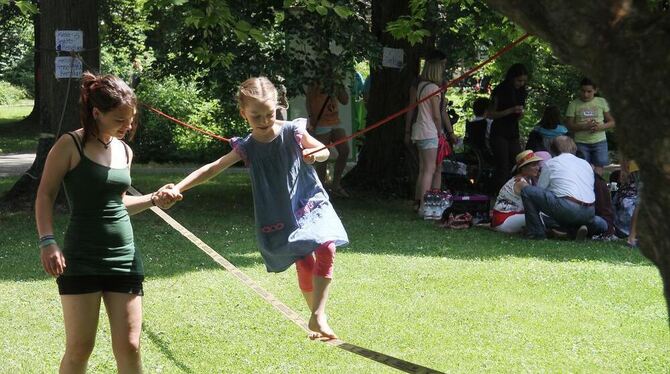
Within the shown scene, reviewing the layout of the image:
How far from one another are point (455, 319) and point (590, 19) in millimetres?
4916

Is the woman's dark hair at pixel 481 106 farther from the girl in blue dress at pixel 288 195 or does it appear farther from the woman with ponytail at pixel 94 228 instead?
the woman with ponytail at pixel 94 228

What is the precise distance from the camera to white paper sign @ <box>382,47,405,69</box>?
1474cm

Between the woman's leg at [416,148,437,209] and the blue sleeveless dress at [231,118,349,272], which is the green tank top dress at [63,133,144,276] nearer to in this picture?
the blue sleeveless dress at [231,118,349,272]

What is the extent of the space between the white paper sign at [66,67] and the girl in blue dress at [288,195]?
23.3 feet

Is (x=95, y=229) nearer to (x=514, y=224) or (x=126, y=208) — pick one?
(x=126, y=208)

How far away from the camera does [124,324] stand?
512 centimetres

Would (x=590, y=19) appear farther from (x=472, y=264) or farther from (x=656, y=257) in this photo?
(x=472, y=264)

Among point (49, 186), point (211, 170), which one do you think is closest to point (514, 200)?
point (211, 170)

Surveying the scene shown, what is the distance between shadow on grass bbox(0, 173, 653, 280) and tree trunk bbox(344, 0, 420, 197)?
4.89ft

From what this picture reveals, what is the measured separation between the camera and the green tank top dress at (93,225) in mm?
5035

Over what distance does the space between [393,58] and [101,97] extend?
10118 mm

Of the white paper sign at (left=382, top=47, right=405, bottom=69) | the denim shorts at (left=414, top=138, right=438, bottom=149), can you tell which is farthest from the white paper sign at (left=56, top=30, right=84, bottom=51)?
the denim shorts at (left=414, top=138, right=438, bottom=149)

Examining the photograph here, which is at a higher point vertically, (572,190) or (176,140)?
(572,190)

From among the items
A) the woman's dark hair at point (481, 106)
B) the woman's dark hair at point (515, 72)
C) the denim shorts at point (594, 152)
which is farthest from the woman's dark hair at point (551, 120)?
the woman's dark hair at point (481, 106)
